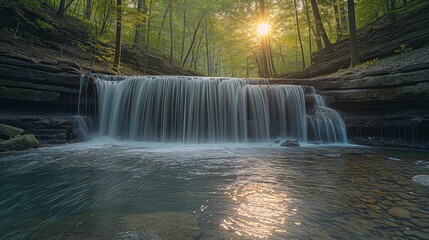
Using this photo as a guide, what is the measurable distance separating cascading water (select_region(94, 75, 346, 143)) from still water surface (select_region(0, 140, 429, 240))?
4.88 m

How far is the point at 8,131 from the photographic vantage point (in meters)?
6.71

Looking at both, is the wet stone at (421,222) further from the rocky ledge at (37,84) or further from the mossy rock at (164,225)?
the rocky ledge at (37,84)

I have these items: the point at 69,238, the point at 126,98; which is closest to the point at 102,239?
the point at 69,238

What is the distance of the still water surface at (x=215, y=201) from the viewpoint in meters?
1.98

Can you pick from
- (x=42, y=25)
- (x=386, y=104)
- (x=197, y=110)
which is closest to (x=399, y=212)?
(x=386, y=104)

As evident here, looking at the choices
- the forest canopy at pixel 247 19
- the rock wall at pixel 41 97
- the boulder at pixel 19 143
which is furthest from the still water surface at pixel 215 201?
the forest canopy at pixel 247 19

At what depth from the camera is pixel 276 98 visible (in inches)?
403

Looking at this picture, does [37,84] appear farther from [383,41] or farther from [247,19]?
[383,41]

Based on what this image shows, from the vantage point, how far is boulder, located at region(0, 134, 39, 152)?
20.3 ft

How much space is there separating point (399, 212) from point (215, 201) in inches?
79.1

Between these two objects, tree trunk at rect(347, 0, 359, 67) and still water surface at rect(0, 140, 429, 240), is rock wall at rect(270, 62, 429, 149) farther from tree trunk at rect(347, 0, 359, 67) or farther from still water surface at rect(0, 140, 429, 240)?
still water surface at rect(0, 140, 429, 240)

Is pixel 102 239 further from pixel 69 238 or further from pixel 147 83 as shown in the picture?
pixel 147 83

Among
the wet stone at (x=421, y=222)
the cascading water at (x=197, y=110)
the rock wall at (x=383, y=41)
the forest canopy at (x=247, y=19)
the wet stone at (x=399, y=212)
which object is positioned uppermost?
the forest canopy at (x=247, y=19)

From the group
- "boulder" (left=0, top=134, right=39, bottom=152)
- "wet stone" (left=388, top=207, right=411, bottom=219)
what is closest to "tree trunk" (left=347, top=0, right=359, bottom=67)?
"wet stone" (left=388, top=207, right=411, bottom=219)
